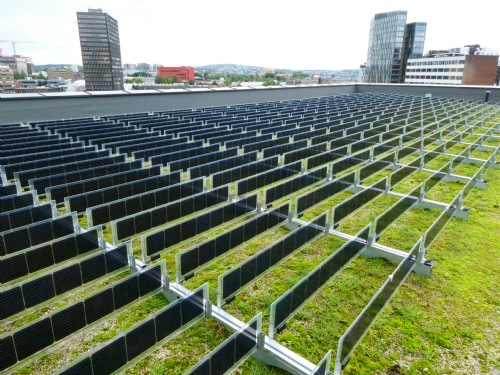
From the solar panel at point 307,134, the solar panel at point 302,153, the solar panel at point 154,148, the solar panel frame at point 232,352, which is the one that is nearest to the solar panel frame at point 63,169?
the solar panel at point 154,148

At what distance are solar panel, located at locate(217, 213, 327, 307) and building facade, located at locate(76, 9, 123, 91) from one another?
182 m

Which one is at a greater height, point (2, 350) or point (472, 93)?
point (472, 93)

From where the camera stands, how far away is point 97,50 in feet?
565

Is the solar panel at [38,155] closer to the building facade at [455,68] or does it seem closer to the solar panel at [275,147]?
the solar panel at [275,147]

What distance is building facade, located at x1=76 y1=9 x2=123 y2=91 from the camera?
170 metres

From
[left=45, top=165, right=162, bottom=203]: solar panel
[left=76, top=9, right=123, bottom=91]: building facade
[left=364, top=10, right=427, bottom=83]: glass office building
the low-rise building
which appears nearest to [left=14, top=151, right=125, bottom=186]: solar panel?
[left=45, top=165, right=162, bottom=203]: solar panel

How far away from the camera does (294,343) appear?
5.41m

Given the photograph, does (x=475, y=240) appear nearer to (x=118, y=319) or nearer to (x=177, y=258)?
(x=177, y=258)

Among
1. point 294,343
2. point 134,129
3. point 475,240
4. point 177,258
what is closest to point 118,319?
point 177,258

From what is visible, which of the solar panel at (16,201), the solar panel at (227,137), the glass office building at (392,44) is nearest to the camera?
the solar panel at (16,201)

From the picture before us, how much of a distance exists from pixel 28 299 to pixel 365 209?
30.2 feet

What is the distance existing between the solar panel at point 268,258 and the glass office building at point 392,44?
Answer: 14832cm

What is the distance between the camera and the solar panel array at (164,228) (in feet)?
15.7

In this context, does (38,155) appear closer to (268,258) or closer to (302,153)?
(302,153)
